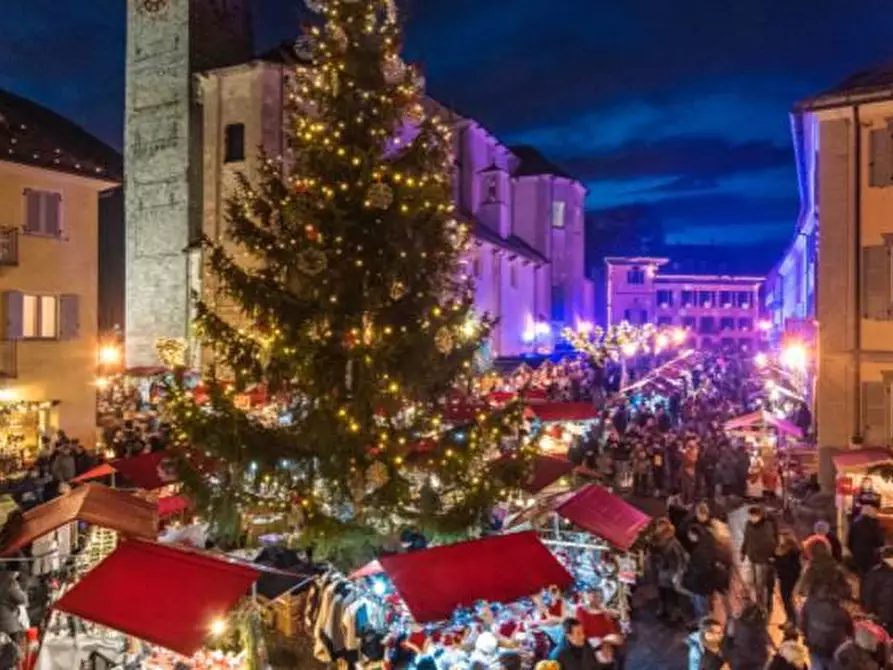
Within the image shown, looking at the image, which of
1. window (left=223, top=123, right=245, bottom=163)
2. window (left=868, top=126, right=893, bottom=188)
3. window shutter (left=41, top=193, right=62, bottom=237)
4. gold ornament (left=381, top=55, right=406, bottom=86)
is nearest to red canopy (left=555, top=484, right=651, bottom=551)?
gold ornament (left=381, top=55, right=406, bottom=86)

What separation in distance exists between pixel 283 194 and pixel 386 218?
151 cm

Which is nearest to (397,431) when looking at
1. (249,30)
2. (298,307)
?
(298,307)

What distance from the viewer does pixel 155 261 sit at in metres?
39.1

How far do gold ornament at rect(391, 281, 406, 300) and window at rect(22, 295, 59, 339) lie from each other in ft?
50.5

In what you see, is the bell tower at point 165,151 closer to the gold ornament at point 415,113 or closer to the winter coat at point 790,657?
the gold ornament at point 415,113

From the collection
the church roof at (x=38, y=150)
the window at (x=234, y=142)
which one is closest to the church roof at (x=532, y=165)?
the window at (x=234, y=142)

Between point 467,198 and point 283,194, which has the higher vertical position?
point 467,198

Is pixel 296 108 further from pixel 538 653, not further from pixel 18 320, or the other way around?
pixel 18 320

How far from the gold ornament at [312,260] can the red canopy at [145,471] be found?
535 cm

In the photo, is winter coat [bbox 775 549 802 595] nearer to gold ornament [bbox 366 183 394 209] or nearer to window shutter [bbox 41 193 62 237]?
gold ornament [bbox 366 183 394 209]

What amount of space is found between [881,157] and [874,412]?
5772 millimetres

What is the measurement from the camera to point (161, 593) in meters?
Result: 8.45

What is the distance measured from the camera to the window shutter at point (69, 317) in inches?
949

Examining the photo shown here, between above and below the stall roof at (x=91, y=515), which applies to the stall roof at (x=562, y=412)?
above
